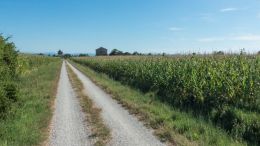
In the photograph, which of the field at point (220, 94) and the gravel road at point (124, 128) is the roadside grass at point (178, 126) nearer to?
the field at point (220, 94)

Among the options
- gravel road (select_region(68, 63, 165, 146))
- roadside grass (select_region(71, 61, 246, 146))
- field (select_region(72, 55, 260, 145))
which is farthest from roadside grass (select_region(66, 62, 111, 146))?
field (select_region(72, 55, 260, 145))

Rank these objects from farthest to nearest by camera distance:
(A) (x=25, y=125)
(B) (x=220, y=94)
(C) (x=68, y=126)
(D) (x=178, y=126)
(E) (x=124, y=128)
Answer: (B) (x=220, y=94), (C) (x=68, y=126), (A) (x=25, y=125), (E) (x=124, y=128), (D) (x=178, y=126)

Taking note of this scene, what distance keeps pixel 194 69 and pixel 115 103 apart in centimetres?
418

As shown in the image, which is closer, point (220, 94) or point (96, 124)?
point (96, 124)

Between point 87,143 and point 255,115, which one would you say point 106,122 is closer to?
point 87,143

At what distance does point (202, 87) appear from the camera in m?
15.1

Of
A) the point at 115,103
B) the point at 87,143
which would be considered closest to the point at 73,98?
the point at 115,103

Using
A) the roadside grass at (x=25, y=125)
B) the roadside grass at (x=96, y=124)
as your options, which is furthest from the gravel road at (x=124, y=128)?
the roadside grass at (x=25, y=125)

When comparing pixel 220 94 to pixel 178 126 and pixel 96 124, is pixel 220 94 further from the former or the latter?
pixel 96 124

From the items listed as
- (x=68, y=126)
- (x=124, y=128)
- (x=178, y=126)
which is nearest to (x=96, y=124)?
(x=68, y=126)

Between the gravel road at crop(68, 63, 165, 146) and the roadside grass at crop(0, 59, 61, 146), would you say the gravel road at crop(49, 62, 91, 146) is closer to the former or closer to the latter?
the roadside grass at crop(0, 59, 61, 146)

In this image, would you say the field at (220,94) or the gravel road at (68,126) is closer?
the gravel road at (68,126)

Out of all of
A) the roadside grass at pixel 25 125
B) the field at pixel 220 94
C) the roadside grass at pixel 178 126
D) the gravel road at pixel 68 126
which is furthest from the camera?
the field at pixel 220 94

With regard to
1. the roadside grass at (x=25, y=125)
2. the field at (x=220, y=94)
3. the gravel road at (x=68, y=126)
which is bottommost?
the gravel road at (x=68, y=126)
